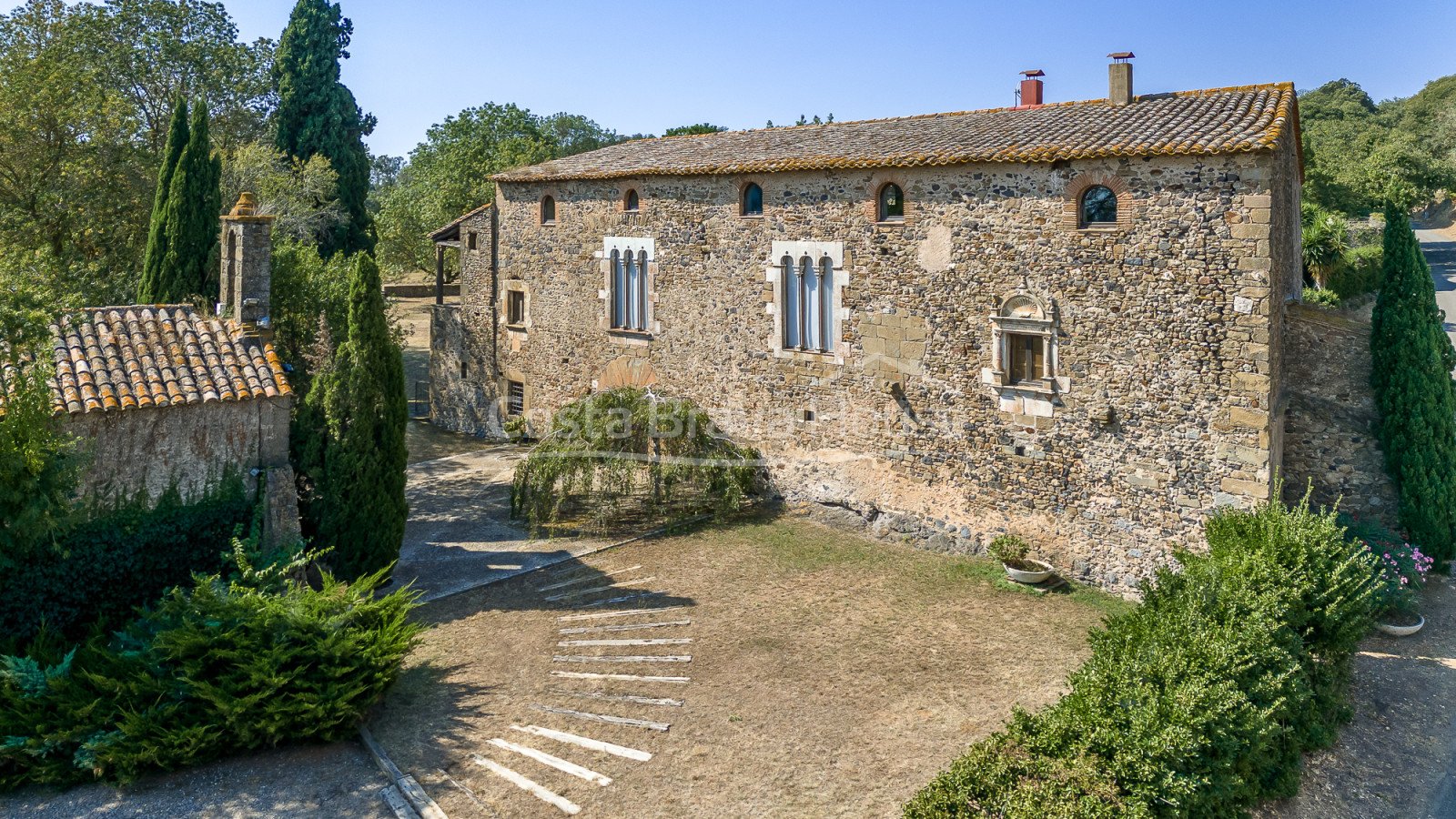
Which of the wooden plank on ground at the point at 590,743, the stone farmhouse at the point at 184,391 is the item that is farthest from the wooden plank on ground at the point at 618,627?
the stone farmhouse at the point at 184,391

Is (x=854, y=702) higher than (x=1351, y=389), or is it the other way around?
(x=1351, y=389)

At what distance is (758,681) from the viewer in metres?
10.8

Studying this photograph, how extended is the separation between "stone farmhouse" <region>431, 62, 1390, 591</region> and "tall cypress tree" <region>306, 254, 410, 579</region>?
6.65 m

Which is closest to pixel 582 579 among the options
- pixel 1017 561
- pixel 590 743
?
pixel 590 743

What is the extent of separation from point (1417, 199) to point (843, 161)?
127 ft

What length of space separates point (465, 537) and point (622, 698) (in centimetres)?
701

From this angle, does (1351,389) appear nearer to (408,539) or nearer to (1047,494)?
(1047,494)

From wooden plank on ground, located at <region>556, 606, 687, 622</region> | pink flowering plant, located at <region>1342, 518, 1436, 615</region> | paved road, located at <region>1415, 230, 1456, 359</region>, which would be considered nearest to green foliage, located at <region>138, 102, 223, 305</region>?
wooden plank on ground, located at <region>556, 606, 687, 622</region>

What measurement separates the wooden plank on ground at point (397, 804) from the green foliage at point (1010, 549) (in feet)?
30.1

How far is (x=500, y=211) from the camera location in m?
22.1

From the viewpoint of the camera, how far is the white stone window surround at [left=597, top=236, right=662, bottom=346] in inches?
742

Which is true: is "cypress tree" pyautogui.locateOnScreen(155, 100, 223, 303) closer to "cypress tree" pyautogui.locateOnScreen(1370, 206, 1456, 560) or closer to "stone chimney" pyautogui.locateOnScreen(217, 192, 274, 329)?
"stone chimney" pyautogui.locateOnScreen(217, 192, 274, 329)

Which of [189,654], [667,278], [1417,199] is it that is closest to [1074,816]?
[189,654]

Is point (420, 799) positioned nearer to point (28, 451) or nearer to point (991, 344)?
point (28, 451)
